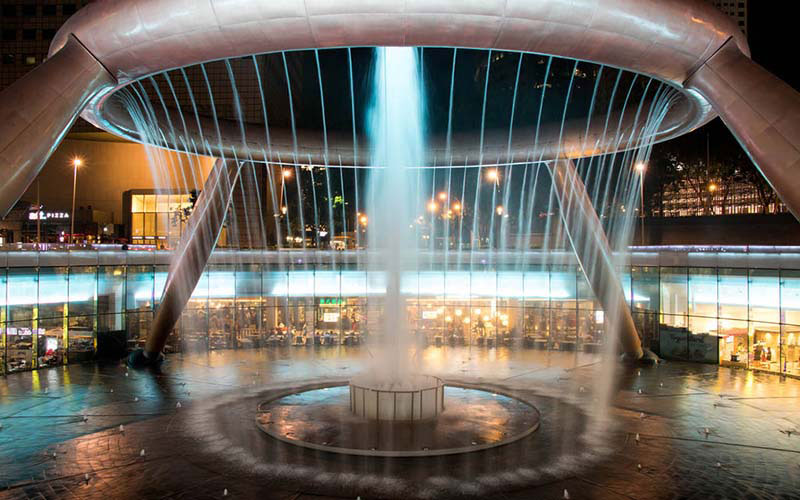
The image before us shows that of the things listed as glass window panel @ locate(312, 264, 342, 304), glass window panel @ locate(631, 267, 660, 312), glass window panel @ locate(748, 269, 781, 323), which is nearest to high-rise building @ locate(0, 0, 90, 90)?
glass window panel @ locate(312, 264, 342, 304)

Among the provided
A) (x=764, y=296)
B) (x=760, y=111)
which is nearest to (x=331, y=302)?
(x=764, y=296)

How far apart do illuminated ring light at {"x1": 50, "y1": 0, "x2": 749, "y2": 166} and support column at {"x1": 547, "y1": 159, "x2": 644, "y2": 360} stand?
1348 centimetres

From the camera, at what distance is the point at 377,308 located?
41.6m

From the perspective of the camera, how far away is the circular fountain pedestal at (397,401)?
58.5ft

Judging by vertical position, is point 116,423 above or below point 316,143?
below

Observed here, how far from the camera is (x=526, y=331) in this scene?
40344 mm

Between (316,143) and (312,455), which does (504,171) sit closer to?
(316,143)

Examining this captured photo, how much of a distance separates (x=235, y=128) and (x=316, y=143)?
3266mm

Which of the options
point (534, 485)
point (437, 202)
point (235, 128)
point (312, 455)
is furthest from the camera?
point (437, 202)

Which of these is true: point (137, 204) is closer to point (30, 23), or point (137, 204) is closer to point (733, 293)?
point (30, 23)

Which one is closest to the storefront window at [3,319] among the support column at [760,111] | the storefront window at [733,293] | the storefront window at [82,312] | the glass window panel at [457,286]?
the storefront window at [82,312]

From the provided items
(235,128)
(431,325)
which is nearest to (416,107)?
(235,128)

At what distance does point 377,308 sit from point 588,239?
1678 centimetres

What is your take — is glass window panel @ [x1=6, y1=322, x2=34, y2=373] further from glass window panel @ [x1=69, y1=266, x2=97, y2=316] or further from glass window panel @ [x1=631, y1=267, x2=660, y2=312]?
glass window panel @ [x1=631, y1=267, x2=660, y2=312]
